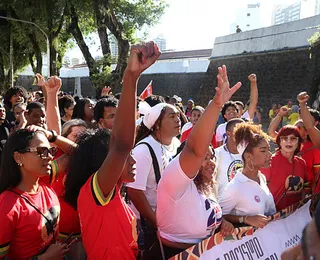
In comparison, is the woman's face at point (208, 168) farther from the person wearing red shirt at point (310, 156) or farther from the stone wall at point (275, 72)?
the stone wall at point (275, 72)

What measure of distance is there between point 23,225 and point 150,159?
1.20 m

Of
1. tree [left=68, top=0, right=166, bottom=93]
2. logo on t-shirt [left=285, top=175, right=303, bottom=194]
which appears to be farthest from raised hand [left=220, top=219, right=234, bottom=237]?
tree [left=68, top=0, right=166, bottom=93]

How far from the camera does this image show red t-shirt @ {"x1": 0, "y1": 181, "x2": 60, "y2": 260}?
2264mm

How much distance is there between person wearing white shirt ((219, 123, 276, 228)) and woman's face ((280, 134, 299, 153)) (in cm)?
60

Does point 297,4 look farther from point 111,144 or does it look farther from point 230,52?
point 111,144

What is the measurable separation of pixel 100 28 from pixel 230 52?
12521 mm

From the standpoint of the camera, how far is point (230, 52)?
946 inches

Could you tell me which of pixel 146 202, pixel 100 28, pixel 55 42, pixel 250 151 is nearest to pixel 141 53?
pixel 146 202

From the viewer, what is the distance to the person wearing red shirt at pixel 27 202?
7.60ft

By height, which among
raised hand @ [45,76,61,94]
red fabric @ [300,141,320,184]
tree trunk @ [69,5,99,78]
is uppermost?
tree trunk @ [69,5,99,78]

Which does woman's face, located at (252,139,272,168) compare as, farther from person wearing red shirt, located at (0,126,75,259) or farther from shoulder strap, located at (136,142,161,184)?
person wearing red shirt, located at (0,126,75,259)

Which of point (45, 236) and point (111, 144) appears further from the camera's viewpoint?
point (45, 236)

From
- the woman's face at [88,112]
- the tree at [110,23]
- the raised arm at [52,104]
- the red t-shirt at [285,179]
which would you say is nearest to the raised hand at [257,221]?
the red t-shirt at [285,179]

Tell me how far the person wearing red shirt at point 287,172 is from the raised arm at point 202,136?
1.73 meters
